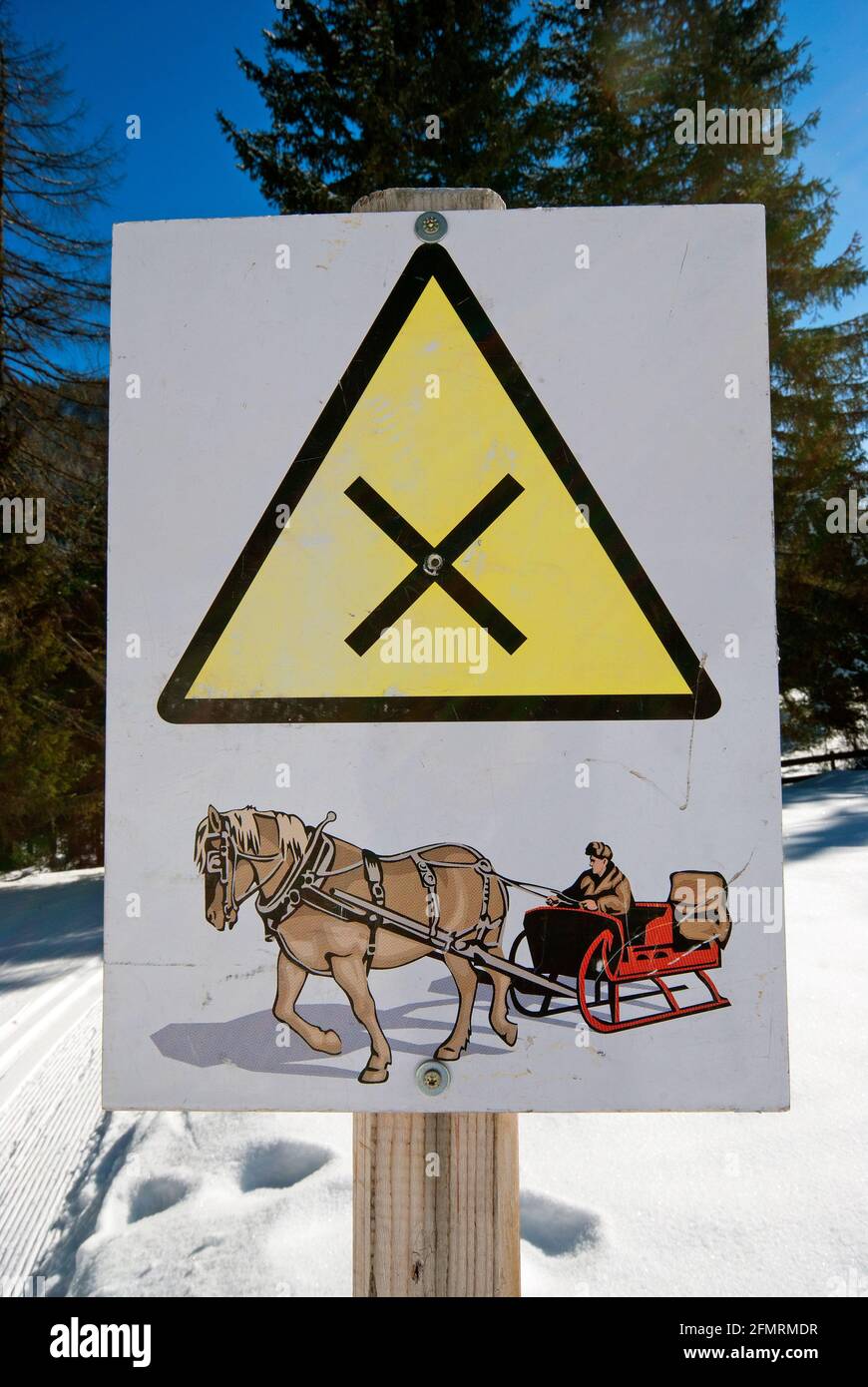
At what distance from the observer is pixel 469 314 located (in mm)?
1075

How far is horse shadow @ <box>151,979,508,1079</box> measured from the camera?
1.02 metres

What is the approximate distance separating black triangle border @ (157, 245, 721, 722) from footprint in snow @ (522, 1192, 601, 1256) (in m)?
1.55

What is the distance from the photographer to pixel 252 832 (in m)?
1.03

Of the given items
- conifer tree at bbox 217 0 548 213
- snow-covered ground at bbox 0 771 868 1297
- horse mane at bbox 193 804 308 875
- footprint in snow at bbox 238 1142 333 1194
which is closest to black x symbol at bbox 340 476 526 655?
horse mane at bbox 193 804 308 875

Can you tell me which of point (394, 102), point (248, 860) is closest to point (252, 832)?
point (248, 860)

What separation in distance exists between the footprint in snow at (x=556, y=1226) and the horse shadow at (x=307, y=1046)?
122 centimetres

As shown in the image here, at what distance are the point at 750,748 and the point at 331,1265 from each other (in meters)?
1.67

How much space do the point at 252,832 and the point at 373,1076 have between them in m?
0.37

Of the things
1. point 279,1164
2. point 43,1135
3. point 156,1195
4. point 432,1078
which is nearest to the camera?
point 432,1078

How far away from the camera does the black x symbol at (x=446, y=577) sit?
105 cm

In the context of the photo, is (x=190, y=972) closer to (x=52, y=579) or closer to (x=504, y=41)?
(x=52, y=579)
